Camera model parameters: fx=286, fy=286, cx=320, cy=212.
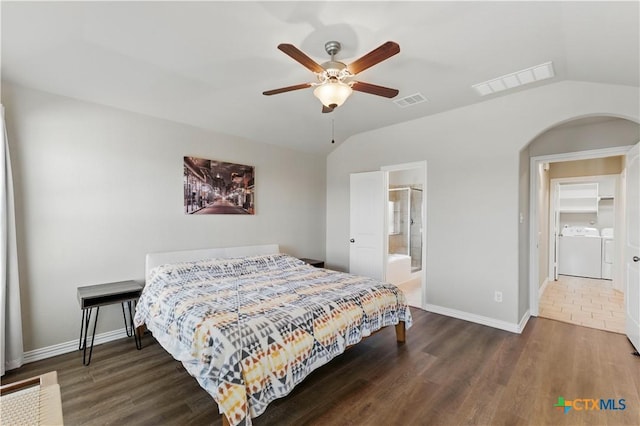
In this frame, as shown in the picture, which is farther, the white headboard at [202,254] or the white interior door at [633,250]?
the white headboard at [202,254]

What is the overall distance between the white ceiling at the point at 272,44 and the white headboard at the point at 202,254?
169 centimetres

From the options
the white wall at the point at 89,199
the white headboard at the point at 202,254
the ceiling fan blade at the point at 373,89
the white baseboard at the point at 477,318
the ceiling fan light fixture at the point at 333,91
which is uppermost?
the ceiling fan blade at the point at 373,89

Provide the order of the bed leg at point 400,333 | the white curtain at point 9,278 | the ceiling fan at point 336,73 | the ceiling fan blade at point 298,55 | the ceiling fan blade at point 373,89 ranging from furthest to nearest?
the bed leg at point 400,333 → the white curtain at point 9,278 → the ceiling fan blade at point 373,89 → the ceiling fan at point 336,73 → the ceiling fan blade at point 298,55

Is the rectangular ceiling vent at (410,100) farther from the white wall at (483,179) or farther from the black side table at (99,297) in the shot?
the black side table at (99,297)

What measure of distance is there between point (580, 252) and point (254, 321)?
23.8 feet

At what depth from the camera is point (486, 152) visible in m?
3.59

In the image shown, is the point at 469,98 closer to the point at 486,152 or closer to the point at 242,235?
the point at 486,152

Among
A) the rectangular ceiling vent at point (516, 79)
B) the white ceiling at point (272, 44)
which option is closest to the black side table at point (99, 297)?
the white ceiling at point (272, 44)

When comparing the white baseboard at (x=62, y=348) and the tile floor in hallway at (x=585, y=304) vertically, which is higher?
the white baseboard at (x=62, y=348)

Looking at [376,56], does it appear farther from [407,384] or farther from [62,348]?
[62,348]

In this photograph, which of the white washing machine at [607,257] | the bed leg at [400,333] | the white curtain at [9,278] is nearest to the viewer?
the white curtain at [9,278]

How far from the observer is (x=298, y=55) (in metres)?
1.77

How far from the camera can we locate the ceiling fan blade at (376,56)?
168cm

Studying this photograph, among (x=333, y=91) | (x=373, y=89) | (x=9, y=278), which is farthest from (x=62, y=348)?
(x=373, y=89)
